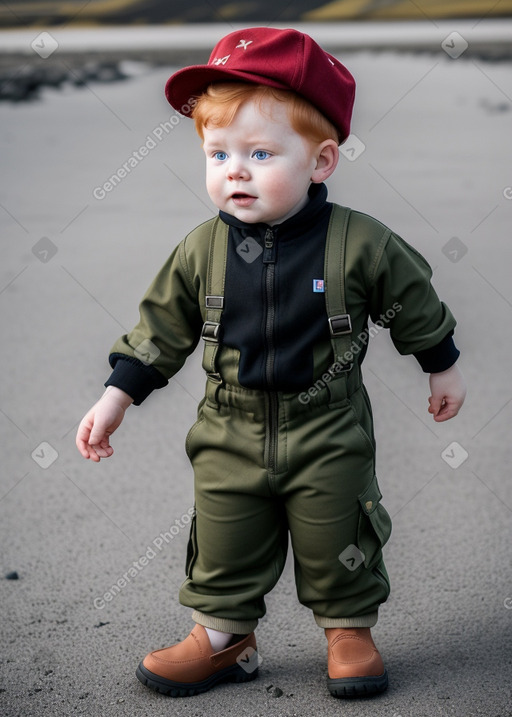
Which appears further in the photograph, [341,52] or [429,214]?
[341,52]

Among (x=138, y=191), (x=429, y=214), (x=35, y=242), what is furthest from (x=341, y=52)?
(x=35, y=242)

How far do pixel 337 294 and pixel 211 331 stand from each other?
30 centimetres

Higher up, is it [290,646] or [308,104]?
[308,104]

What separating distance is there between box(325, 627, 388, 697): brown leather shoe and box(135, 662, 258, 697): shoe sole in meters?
0.25

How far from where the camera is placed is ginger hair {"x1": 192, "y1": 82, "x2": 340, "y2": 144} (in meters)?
2.18

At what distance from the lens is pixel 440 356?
2.37m

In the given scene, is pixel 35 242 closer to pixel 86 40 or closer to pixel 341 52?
pixel 341 52

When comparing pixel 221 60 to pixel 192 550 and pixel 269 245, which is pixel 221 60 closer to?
pixel 269 245

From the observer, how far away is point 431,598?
114 inches

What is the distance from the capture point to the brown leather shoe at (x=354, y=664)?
2.41m

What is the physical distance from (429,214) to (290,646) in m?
4.99

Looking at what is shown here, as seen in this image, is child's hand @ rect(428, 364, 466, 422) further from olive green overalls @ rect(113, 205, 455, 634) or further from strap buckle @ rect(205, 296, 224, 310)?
strap buckle @ rect(205, 296, 224, 310)
